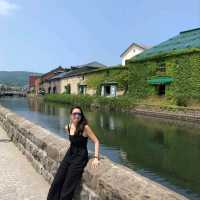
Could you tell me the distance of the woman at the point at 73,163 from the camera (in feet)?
16.3

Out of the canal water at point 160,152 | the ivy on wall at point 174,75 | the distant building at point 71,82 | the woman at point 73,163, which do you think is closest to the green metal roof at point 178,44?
the ivy on wall at point 174,75

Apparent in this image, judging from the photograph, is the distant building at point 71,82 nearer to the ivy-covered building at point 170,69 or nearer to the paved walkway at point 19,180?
the ivy-covered building at point 170,69

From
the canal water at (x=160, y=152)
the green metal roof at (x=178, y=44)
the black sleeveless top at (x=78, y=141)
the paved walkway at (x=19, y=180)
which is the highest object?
the green metal roof at (x=178, y=44)

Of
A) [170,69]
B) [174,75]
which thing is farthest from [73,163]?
[170,69]

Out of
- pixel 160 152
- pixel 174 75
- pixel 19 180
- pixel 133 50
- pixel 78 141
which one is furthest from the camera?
pixel 133 50

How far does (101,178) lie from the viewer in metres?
4.37

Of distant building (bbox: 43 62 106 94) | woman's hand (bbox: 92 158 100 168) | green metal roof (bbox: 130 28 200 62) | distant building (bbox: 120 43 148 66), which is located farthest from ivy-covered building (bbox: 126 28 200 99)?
woman's hand (bbox: 92 158 100 168)

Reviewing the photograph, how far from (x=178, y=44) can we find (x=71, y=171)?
40.2 m

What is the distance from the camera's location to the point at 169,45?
1752 inches

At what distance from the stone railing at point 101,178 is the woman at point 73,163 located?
0.11 metres

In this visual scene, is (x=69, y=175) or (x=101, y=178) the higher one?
(x=101, y=178)

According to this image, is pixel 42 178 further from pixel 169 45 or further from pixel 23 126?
pixel 169 45

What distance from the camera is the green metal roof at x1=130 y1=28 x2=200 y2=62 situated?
128 feet

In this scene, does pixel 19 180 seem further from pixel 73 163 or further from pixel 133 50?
pixel 133 50
